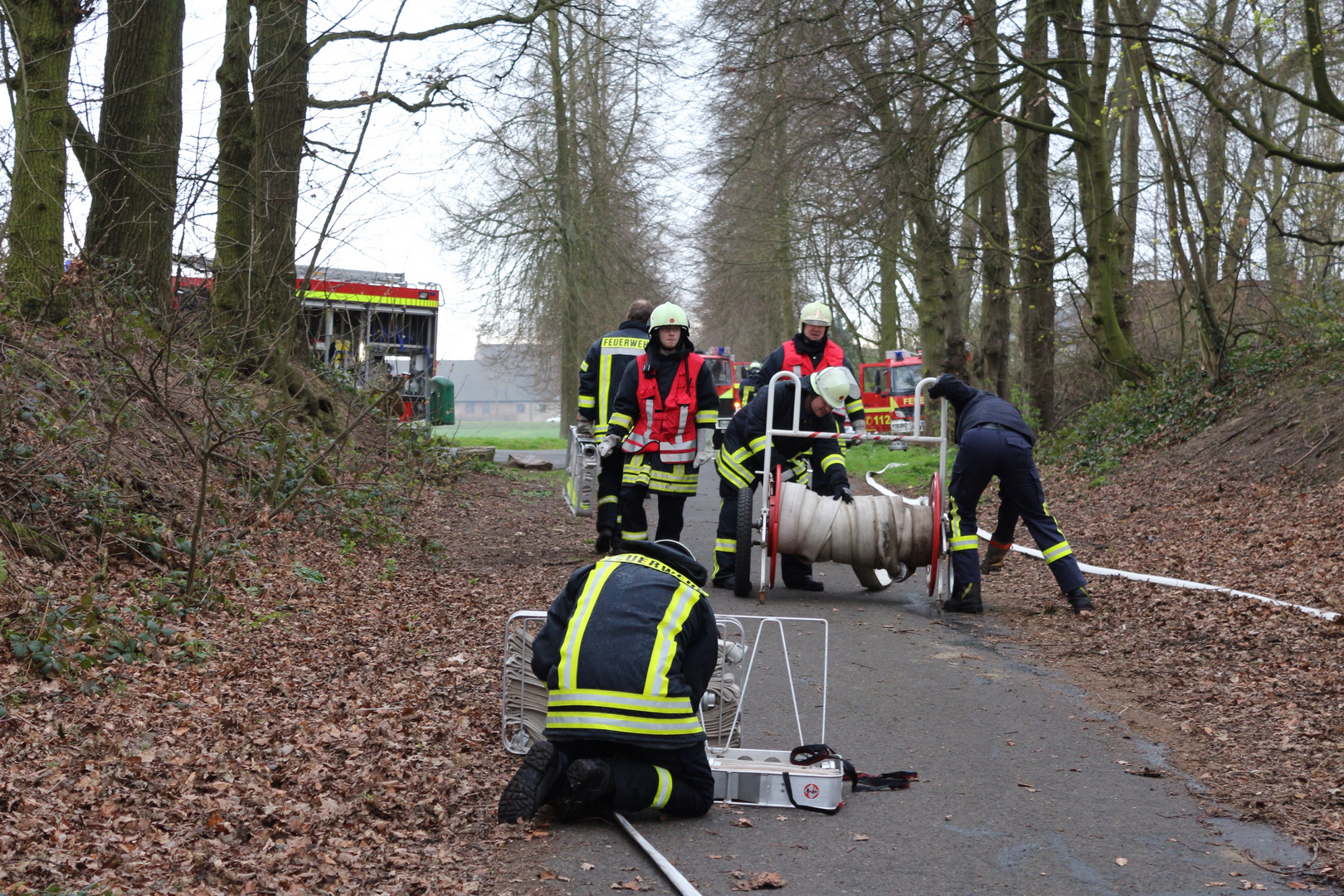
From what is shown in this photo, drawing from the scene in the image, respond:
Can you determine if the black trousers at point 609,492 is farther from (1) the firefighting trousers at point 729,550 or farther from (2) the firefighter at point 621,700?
(2) the firefighter at point 621,700

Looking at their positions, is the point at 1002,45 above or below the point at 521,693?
above

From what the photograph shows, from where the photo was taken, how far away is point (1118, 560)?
1066cm

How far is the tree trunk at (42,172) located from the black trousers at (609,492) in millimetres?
4543

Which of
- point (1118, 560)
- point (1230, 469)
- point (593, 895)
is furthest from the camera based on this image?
point (1230, 469)

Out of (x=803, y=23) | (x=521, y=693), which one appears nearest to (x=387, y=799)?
(x=521, y=693)

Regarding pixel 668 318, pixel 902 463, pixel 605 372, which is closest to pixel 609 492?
pixel 605 372

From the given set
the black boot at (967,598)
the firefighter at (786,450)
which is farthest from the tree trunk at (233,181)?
the black boot at (967,598)

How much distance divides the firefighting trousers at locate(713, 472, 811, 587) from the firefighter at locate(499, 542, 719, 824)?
4.71 m

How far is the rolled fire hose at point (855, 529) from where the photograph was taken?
29.1 feet

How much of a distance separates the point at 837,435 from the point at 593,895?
565 centimetres

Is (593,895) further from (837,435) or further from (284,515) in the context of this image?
(284,515)

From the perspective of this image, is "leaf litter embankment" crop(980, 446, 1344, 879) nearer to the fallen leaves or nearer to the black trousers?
the fallen leaves

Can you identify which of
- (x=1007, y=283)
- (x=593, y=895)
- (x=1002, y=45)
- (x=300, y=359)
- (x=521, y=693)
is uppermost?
(x=1002, y=45)

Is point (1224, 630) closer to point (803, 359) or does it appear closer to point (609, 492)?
point (803, 359)
